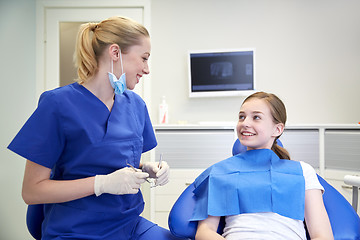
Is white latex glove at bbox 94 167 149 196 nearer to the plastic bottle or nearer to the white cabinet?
the white cabinet

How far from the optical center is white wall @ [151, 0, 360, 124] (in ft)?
9.05

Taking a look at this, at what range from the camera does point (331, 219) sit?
3.52ft

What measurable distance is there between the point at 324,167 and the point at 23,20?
2.52m

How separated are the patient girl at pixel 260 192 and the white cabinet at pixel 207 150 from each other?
1.15 metres

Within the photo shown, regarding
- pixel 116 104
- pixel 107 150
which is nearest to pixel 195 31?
pixel 116 104

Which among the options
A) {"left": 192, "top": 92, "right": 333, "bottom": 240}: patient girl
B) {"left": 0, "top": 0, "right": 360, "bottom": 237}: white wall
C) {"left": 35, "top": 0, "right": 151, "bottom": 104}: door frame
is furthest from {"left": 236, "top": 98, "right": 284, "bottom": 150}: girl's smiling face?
{"left": 35, "top": 0, "right": 151, "bottom": 104}: door frame

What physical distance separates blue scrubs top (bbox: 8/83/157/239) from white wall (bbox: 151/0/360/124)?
5.74 ft

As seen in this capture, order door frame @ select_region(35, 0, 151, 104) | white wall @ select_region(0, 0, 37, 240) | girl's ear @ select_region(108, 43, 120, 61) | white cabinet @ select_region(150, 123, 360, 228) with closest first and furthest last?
girl's ear @ select_region(108, 43, 120, 61), white wall @ select_region(0, 0, 37, 240), white cabinet @ select_region(150, 123, 360, 228), door frame @ select_region(35, 0, 151, 104)

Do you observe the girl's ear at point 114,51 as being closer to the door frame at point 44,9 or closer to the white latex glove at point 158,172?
the white latex glove at point 158,172

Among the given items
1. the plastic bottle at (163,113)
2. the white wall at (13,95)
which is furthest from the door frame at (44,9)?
the plastic bottle at (163,113)

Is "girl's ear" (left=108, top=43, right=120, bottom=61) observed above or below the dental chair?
above

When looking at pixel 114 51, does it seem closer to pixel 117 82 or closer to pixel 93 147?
pixel 117 82

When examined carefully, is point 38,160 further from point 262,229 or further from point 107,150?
point 262,229

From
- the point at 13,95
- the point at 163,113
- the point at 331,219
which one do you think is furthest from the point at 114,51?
the point at 163,113
